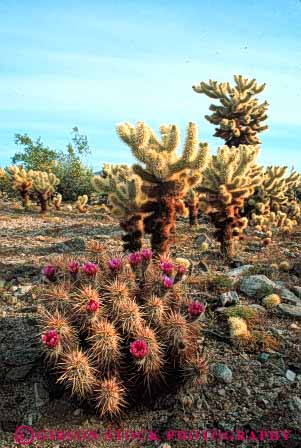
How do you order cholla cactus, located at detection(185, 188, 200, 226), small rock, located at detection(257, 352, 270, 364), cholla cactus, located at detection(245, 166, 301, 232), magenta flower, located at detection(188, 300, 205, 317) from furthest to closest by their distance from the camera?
cholla cactus, located at detection(245, 166, 301, 232)
cholla cactus, located at detection(185, 188, 200, 226)
small rock, located at detection(257, 352, 270, 364)
magenta flower, located at detection(188, 300, 205, 317)

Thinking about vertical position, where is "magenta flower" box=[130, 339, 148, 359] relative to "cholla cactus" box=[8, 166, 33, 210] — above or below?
below

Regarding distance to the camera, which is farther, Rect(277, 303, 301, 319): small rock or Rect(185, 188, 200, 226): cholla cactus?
Rect(185, 188, 200, 226): cholla cactus

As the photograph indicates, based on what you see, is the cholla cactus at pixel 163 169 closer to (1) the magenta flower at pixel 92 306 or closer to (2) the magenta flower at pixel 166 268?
(2) the magenta flower at pixel 166 268

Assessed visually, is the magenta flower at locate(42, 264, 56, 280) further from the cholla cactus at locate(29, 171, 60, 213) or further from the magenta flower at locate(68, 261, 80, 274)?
the cholla cactus at locate(29, 171, 60, 213)

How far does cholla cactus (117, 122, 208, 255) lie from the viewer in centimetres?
741

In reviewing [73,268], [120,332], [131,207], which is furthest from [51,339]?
[131,207]

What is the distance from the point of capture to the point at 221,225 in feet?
33.2

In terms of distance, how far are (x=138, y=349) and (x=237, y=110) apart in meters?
14.4

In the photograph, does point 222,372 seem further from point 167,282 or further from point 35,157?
point 35,157

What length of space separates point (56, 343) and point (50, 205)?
18.3 metres

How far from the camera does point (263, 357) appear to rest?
202 inches

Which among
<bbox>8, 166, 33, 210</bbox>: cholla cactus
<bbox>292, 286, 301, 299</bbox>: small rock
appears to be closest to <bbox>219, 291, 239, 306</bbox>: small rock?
<bbox>292, 286, 301, 299</bbox>: small rock

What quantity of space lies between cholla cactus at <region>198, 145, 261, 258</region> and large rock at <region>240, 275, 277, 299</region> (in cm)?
257

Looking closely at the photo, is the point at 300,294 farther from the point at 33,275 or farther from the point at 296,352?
the point at 33,275
